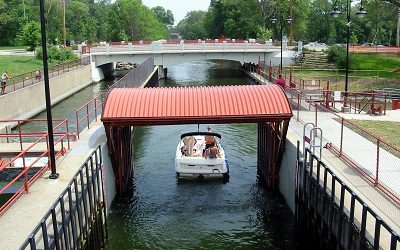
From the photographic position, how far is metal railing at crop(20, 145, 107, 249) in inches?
397

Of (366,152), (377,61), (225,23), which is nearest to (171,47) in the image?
(377,61)

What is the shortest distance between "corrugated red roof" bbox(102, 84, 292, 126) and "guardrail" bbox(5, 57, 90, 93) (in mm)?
19423

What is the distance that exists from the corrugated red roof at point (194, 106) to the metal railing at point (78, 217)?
5.43 feet

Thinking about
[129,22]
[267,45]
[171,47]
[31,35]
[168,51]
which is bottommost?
[168,51]

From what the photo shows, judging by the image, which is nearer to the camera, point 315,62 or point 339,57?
point 339,57

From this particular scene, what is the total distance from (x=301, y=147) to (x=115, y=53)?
45.7m

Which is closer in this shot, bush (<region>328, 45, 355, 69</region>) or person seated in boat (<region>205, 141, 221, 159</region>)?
person seated in boat (<region>205, 141, 221, 159</region>)

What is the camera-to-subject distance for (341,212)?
36.2 ft

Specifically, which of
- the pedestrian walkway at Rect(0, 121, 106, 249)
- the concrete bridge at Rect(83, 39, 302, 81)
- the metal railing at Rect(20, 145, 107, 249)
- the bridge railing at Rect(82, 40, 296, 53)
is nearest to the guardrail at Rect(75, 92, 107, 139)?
the pedestrian walkway at Rect(0, 121, 106, 249)

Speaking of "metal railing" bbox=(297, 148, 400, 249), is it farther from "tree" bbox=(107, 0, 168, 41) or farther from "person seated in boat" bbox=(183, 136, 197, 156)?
"tree" bbox=(107, 0, 168, 41)

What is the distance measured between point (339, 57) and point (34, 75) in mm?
33016

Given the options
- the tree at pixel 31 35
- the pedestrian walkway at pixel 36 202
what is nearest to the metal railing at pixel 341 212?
the pedestrian walkway at pixel 36 202

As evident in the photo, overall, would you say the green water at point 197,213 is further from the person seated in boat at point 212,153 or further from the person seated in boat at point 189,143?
the person seated in boat at point 189,143

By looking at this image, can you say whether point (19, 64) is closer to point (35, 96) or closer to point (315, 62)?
point (35, 96)
